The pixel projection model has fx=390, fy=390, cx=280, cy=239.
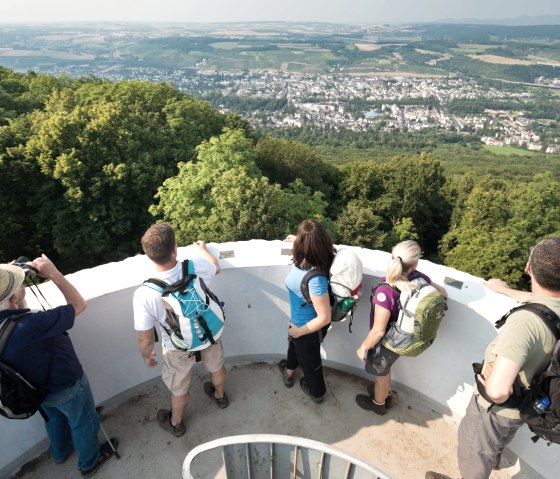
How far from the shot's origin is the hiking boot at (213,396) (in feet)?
11.6

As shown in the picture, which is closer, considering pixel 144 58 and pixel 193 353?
pixel 193 353

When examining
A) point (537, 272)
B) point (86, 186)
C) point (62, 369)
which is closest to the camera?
point (537, 272)

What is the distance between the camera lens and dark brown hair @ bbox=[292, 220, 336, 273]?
111 inches

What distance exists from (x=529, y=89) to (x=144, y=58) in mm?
172275

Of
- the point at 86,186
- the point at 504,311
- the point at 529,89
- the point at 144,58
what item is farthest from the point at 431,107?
the point at 504,311

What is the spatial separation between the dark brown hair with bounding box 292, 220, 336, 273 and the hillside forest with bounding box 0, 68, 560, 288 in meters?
7.50

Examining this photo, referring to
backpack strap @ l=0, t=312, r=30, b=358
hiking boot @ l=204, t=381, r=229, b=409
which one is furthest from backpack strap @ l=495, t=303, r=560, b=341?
backpack strap @ l=0, t=312, r=30, b=358

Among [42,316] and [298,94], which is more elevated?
[42,316]

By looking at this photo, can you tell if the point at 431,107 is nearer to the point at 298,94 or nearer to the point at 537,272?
the point at 298,94

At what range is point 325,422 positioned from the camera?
136 inches

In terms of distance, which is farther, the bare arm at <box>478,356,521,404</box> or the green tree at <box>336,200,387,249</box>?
the green tree at <box>336,200,387,249</box>

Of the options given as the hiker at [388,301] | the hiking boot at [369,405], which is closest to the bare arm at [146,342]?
the hiker at [388,301]

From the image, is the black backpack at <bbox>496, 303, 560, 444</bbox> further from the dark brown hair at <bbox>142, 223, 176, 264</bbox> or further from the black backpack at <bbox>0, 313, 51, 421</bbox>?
the black backpack at <bbox>0, 313, 51, 421</bbox>

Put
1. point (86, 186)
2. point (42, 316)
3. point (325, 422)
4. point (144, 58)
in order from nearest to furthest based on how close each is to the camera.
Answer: point (42, 316) < point (325, 422) < point (86, 186) < point (144, 58)
